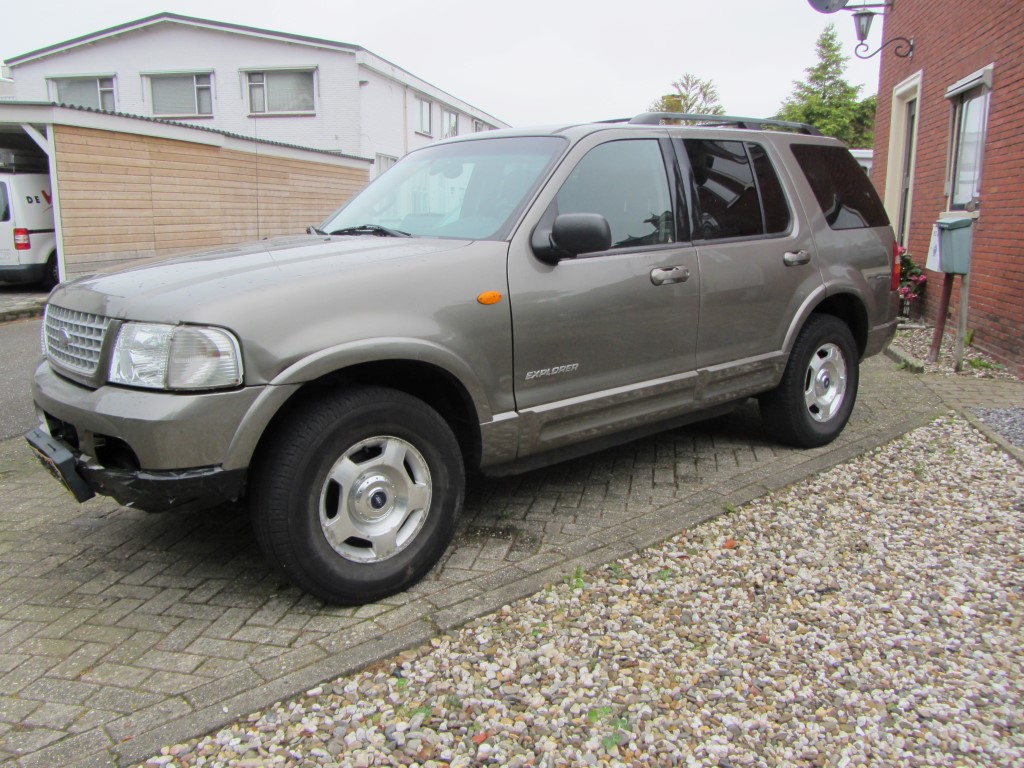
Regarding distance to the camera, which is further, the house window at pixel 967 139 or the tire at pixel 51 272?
the tire at pixel 51 272

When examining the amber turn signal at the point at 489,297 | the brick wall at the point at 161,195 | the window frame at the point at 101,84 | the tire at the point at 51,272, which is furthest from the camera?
the window frame at the point at 101,84

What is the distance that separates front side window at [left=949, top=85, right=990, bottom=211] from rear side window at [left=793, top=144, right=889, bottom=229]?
358cm

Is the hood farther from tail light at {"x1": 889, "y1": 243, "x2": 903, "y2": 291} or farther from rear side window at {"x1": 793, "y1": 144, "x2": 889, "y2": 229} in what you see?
tail light at {"x1": 889, "y1": 243, "x2": 903, "y2": 291}

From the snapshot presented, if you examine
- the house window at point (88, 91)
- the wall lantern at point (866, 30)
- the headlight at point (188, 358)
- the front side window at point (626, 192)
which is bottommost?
the headlight at point (188, 358)

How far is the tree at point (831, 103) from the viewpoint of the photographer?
46.9 m

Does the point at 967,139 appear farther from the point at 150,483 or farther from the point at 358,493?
the point at 150,483

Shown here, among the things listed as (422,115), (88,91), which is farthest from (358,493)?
(88,91)

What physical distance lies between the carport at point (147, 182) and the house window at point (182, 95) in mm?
8541

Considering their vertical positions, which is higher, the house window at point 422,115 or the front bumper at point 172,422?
the house window at point 422,115

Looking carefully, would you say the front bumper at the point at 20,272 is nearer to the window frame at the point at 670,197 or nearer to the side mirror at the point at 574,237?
the window frame at the point at 670,197

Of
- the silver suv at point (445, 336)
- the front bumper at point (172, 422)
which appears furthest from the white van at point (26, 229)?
the front bumper at point (172, 422)

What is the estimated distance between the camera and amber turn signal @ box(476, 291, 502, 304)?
10.7ft

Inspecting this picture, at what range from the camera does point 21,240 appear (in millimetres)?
13695

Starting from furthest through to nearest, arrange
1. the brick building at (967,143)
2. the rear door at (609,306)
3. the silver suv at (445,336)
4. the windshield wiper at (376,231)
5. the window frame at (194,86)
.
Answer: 1. the window frame at (194,86)
2. the brick building at (967,143)
3. the windshield wiper at (376,231)
4. the rear door at (609,306)
5. the silver suv at (445,336)
